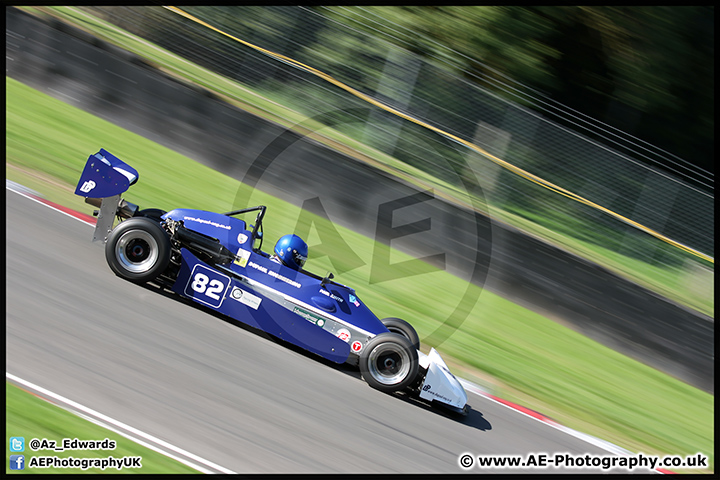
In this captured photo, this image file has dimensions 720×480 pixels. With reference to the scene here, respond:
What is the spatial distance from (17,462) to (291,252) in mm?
3056

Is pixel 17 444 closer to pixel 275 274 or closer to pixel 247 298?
pixel 247 298

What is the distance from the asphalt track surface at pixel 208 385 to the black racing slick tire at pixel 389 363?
150 mm

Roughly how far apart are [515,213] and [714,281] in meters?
3.25

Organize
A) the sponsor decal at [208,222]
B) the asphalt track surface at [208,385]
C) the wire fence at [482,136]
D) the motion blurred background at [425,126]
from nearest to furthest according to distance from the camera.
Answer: the asphalt track surface at [208,385], the sponsor decal at [208,222], the motion blurred background at [425,126], the wire fence at [482,136]

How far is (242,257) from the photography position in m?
6.21

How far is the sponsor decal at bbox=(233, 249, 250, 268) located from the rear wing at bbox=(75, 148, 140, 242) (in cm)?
126

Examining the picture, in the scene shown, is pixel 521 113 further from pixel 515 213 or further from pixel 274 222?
pixel 274 222

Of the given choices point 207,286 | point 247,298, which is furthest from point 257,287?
point 207,286

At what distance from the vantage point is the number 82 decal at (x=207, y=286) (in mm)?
6047

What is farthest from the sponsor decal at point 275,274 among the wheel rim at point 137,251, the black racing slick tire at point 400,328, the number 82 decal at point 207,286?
the black racing slick tire at point 400,328

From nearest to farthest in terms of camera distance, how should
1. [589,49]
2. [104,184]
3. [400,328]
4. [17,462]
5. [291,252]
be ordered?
[17,462]
[104,184]
[291,252]
[400,328]
[589,49]

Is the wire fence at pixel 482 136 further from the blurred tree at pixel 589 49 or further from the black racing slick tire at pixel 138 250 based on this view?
the black racing slick tire at pixel 138 250

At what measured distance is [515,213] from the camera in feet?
32.0
